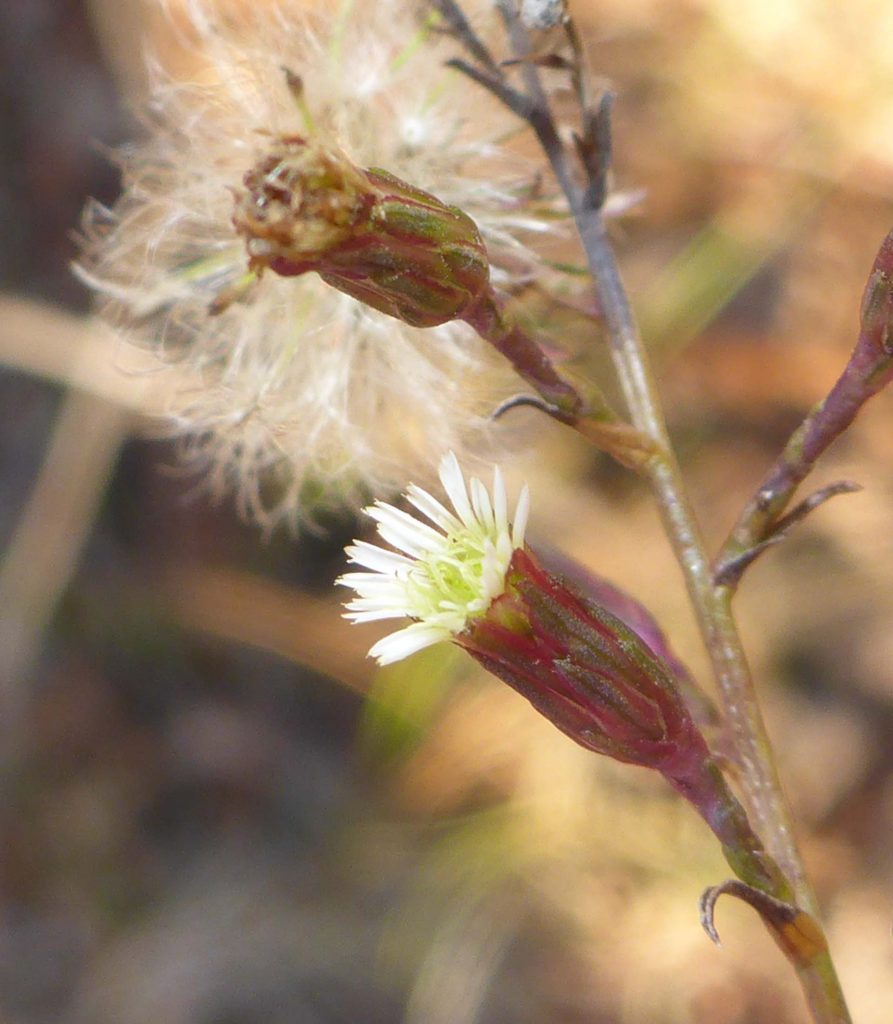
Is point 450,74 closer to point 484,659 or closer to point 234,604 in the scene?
point 484,659

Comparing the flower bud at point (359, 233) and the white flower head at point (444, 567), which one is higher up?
the flower bud at point (359, 233)

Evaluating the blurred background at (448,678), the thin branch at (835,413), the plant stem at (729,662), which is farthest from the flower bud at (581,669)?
the blurred background at (448,678)

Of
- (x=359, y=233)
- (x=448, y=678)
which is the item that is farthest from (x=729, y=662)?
(x=448, y=678)

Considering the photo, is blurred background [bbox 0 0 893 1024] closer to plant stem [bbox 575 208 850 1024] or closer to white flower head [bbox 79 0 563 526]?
white flower head [bbox 79 0 563 526]

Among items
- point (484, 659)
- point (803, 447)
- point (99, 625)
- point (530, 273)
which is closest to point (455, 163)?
point (530, 273)

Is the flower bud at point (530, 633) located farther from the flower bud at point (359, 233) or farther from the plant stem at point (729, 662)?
the flower bud at point (359, 233)
